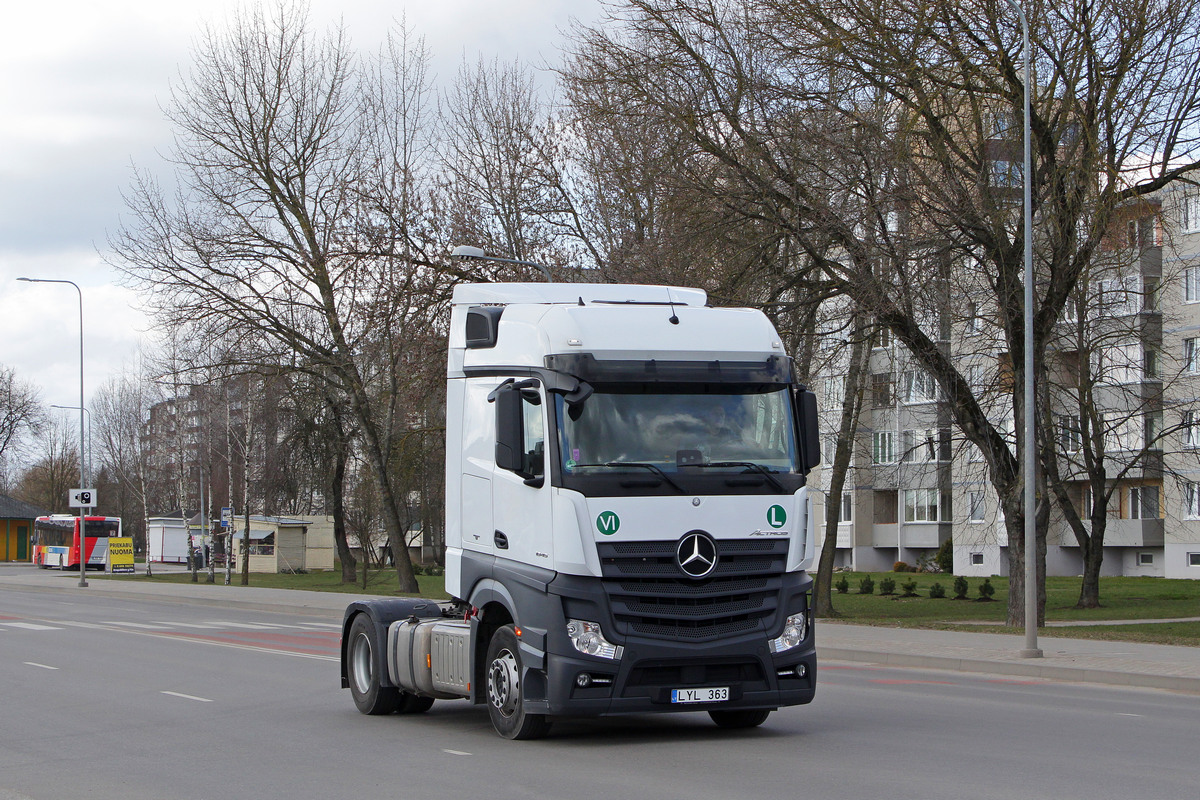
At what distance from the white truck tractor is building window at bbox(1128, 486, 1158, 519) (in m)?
49.6

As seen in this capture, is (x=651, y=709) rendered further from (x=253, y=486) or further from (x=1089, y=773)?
(x=253, y=486)

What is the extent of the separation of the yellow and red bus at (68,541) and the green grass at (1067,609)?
1608 inches

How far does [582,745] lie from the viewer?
10133 mm

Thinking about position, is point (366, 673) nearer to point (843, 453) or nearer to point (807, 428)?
point (807, 428)

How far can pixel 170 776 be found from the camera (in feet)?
29.5

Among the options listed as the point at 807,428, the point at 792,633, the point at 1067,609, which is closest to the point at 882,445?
the point at 1067,609

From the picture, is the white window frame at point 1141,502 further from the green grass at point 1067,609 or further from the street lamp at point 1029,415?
the street lamp at point 1029,415

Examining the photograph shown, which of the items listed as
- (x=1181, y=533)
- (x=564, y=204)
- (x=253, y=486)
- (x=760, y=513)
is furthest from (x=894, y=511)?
(x=760, y=513)

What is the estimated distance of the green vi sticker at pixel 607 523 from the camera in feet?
31.6

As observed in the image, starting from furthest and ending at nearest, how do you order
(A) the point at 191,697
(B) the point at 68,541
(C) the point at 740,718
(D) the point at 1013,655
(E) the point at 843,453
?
(B) the point at 68,541, (E) the point at 843,453, (D) the point at 1013,655, (A) the point at 191,697, (C) the point at 740,718

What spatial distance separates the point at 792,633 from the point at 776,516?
37.4 inches

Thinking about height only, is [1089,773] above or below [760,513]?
below

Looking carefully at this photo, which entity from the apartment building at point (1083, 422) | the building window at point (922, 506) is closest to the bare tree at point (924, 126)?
the apartment building at point (1083, 422)

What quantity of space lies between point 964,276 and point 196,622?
58.2 ft
